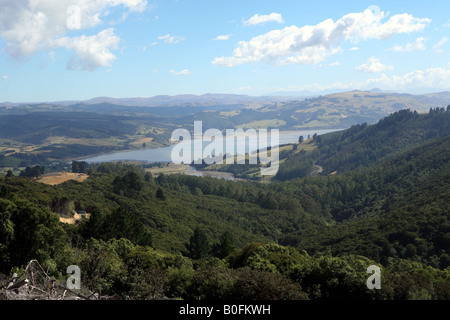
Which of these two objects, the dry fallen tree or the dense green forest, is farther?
the dense green forest

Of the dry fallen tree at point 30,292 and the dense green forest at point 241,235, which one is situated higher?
the dry fallen tree at point 30,292

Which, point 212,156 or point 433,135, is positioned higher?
point 433,135

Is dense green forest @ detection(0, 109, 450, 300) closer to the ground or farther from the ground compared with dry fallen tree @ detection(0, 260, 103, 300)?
closer to the ground

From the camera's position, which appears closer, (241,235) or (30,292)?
(30,292)

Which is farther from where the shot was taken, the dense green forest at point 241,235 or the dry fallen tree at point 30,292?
the dense green forest at point 241,235

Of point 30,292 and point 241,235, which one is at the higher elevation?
point 30,292
